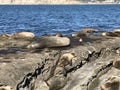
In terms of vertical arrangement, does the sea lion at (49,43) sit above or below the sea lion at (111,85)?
above

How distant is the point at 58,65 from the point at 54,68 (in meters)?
0.28

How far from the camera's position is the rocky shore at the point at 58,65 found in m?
13.7

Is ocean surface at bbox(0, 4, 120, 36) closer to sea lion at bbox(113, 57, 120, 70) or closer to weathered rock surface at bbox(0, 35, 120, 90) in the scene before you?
weathered rock surface at bbox(0, 35, 120, 90)

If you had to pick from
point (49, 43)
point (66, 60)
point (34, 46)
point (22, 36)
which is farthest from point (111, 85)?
point (22, 36)

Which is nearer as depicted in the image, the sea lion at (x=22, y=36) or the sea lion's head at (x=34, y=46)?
the sea lion's head at (x=34, y=46)

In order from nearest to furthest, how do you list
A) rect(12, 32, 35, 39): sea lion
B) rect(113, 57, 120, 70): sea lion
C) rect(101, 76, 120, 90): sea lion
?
1. rect(101, 76, 120, 90): sea lion
2. rect(113, 57, 120, 70): sea lion
3. rect(12, 32, 35, 39): sea lion

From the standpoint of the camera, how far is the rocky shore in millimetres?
13739

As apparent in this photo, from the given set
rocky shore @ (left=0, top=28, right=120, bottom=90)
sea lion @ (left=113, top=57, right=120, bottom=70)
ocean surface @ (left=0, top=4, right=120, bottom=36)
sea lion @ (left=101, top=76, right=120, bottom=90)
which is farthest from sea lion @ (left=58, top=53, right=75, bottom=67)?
→ ocean surface @ (left=0, top=4, right=120, bottom=36)

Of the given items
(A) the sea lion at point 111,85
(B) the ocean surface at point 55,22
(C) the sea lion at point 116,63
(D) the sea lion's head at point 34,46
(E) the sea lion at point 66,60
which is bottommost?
(B) the ocean surface at point 55,22

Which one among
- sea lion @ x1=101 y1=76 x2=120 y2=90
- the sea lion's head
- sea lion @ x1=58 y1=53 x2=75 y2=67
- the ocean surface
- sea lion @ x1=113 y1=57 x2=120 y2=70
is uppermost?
the sea lion's head

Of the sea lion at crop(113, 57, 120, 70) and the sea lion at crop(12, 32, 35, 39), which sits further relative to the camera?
the sea lion at crop(12, 32, 35, 39)

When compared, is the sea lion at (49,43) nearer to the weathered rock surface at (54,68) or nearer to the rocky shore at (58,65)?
the rocky shore at (58,65)

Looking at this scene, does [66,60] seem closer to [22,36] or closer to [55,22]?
[22,36]

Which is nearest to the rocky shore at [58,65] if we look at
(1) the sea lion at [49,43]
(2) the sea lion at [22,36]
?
(1) the sea lion at [49,43]
